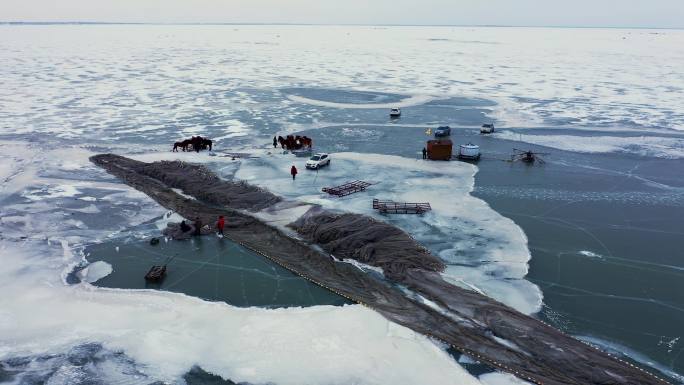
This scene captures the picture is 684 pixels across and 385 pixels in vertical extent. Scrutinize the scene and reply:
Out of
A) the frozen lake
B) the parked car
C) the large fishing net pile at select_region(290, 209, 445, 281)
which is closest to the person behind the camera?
the frozen lake

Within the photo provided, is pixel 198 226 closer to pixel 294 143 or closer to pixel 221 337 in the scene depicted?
pixel 221 337

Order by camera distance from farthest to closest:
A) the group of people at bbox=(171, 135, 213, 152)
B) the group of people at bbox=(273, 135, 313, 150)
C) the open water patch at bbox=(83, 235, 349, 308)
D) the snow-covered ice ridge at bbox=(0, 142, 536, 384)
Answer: the group of people at bbox=(273, 135, 313, 150) → the group of people at bbox=(171, 135, 213, 152) → the open water patch at bbox=(83, 235, 349, 308) → the snow-covered ice ridge at bbox=(0, 142, 536, 384)

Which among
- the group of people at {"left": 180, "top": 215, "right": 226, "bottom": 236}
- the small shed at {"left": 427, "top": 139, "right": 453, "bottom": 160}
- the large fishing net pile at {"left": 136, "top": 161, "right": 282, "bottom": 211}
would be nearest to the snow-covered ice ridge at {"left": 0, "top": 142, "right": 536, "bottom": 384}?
the group of people at {"left": 180, "top": 215, "right": 226, "bottom": 236}

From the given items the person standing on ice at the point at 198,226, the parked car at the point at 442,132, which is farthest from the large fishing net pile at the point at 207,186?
the parked car at the point at 442,132

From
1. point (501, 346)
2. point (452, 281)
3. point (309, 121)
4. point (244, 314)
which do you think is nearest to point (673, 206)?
point (452, 281)

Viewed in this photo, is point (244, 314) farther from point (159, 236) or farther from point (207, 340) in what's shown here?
point (159, 236)

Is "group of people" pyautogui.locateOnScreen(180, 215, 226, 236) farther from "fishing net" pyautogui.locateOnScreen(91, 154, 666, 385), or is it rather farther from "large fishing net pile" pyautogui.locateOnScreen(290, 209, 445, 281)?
"large fishing net pile" pyautogui.locateOnScreen(290, 209, 445, 281)

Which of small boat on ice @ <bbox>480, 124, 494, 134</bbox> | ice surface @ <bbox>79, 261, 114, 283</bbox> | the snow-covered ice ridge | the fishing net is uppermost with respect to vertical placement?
small boat on ice @ <bbox>480, 124, 494, 134</bbox>
